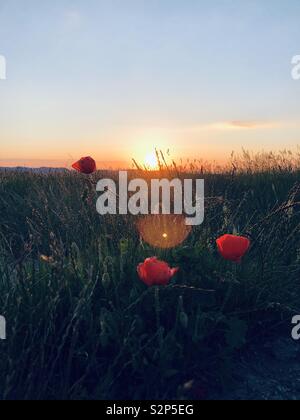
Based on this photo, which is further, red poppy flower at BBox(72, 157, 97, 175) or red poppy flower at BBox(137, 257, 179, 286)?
red poppy flower at BBox(72, 157, 97, 175)

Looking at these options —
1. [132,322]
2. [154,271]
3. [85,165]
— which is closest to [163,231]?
[85,165]

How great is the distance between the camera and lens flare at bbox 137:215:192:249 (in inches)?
127

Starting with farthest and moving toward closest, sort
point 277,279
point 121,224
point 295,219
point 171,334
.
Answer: point 295,219 < point 121,224 < point 277,279 < point 171,334

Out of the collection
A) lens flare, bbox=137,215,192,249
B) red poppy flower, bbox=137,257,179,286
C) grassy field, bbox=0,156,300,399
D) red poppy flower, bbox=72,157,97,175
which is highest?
red poppy flower, bbox=72,157,97,175

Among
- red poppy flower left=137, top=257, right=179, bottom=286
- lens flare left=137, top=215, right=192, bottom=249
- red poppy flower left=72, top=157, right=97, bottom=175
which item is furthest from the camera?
red poppy flower left=72, top=157, right=97, bottom=175

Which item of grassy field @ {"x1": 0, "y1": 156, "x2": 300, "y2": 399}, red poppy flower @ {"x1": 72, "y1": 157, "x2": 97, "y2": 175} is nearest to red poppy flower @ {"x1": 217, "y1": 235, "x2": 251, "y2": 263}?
grassy field @ {"x1": 0, "y1": 156, "x2": 300, "y2": 399}

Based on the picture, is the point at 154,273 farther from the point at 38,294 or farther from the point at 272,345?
the point at 272,345

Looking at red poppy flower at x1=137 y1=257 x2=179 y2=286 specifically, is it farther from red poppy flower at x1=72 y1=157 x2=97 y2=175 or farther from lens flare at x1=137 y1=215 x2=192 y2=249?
red poppy flower at x1=72 y1=157 x2=97 y2=175

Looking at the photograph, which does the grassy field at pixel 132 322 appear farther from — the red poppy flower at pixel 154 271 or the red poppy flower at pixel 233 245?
the red poppy flower at pixel 233 245

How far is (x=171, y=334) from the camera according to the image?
2480 millimetres

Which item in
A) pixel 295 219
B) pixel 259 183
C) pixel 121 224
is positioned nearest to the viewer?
pixel 121 224

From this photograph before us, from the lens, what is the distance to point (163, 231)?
11.4 feet

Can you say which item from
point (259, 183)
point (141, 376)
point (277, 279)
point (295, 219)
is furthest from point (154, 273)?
point (259, 183)

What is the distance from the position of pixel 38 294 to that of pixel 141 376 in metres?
0.67
